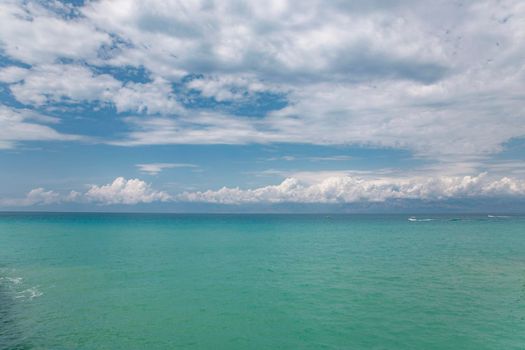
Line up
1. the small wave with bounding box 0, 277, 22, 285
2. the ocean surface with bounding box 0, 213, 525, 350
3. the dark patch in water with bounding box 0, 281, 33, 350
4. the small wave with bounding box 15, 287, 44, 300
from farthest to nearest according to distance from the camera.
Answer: the small wave with bounding box 0, 277, 22, 285 → the small wave with bounding box 15, 287, 44, 300 → the ocean surface with bounding box 0, 213, 525, 350 → the dark patch in water with bounding box 0, 281, 33, 350

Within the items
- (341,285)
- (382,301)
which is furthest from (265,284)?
(382,301)

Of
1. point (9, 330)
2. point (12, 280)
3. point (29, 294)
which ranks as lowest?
point (9, 330)

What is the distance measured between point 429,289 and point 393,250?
3685cm

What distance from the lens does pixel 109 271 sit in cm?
5094

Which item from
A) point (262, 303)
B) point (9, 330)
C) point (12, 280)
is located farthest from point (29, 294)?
point (262, 303)

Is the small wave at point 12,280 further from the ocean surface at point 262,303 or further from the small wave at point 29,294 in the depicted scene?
the small wave at point 29,294

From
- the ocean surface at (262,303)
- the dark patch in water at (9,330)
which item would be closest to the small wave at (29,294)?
the ocean surface at (262,303)

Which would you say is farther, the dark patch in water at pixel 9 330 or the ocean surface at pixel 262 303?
the ocean surface at pixel 262 303

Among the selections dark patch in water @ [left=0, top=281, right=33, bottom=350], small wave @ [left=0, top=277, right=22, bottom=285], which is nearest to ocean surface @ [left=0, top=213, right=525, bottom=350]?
dark patch in water @ [left=0, top=281, right=33, bottom=350]

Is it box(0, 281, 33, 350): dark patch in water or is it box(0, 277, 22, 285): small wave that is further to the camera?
box(0, 277, 22, 285): small wave

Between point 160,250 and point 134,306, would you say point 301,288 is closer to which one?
point 134,306

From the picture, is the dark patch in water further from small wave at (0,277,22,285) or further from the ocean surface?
small wave at (0,277,22,285)

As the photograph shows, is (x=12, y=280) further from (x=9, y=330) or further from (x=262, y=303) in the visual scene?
(x=262, y=303)

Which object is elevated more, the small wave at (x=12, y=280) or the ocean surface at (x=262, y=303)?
the small wave at (x=12, y=280)
